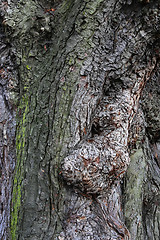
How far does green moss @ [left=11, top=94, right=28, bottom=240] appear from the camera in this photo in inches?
49.7

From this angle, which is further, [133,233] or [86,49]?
[133,233]

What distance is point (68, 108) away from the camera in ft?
4.34

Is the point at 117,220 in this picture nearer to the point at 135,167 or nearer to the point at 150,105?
the point at 135,167

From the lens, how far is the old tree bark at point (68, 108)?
1.24 m

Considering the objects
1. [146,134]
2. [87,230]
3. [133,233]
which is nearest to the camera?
[87,230]

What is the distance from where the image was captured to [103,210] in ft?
4.33

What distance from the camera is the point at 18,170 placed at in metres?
1.31

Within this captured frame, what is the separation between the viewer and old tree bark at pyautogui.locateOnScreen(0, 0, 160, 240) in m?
1.24

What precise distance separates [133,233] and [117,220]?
42 cm

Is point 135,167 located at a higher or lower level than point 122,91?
lower

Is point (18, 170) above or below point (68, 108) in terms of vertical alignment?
below

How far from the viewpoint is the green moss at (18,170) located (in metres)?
1.26

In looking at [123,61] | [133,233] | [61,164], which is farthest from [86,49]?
[133,233]

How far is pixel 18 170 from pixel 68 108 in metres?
0.45
